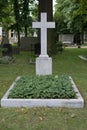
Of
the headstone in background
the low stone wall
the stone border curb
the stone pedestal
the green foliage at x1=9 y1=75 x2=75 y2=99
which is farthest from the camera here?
the headstone in background

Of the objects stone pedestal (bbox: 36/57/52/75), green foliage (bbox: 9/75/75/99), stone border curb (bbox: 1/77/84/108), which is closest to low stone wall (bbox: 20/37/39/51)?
stone pedestal (bbox: 36/57/52/75)

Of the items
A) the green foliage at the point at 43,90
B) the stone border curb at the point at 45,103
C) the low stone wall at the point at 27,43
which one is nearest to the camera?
the stone border curb at the point at 45,103

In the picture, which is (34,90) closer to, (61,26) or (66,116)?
(66,116)

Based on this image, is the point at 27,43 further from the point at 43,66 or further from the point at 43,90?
the point at 43,90

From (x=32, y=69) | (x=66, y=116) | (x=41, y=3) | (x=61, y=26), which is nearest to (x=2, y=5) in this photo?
(x=41, y=3)

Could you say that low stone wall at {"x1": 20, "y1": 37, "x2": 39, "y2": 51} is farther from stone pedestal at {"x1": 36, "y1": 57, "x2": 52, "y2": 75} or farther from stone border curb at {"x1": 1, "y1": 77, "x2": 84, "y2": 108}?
stone border curb at {"x1": 1, "y1": 77, "x2": 84, "y2": 108}

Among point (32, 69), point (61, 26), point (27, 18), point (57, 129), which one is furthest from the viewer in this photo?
point (61, 26)

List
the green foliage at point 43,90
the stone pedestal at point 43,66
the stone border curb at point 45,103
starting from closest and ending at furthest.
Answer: the stone border curb at point 45,103 < the green foliage at point 43,90 < the stone pedestal at point 43,66

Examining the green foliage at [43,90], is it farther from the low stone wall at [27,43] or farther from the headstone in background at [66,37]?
the headstone in background at [66,37]

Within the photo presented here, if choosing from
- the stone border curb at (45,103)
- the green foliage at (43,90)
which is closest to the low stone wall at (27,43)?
the green foliage at (43,90)

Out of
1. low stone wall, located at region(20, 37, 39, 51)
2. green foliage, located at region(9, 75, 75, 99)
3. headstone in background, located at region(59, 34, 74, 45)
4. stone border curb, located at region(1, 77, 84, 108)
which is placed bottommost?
headstone in background, located at region(59, 34, 74, 45)

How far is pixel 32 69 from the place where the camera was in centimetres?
1406

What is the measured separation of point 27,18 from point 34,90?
20473 mm

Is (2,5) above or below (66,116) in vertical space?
above
